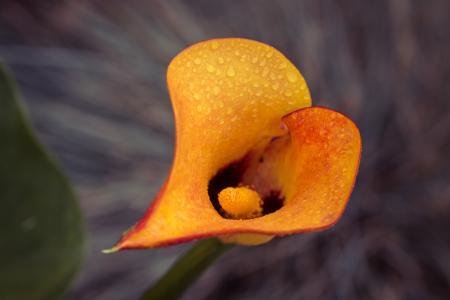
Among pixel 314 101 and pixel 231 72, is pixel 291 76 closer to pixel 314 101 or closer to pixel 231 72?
pixel 231 72

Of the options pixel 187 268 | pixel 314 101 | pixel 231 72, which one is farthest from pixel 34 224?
pixel 314 101

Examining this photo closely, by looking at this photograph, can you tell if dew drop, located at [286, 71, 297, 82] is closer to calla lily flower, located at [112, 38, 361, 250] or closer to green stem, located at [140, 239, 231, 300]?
calla lily flower, located at [112, 38, 361, 250]

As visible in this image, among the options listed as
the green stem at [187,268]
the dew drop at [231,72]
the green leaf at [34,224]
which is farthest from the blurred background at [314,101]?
the dew drop at [231,72]

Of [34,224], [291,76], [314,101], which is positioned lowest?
→ [314,101]

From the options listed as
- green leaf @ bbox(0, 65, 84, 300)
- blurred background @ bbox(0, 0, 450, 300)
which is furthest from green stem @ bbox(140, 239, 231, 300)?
blurred background @ bbox(0, 0, 450, 300)

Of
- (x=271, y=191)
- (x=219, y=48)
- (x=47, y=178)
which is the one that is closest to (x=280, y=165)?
(x=271, y=191)

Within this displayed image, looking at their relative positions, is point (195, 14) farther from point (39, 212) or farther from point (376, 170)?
point (39, 212)
